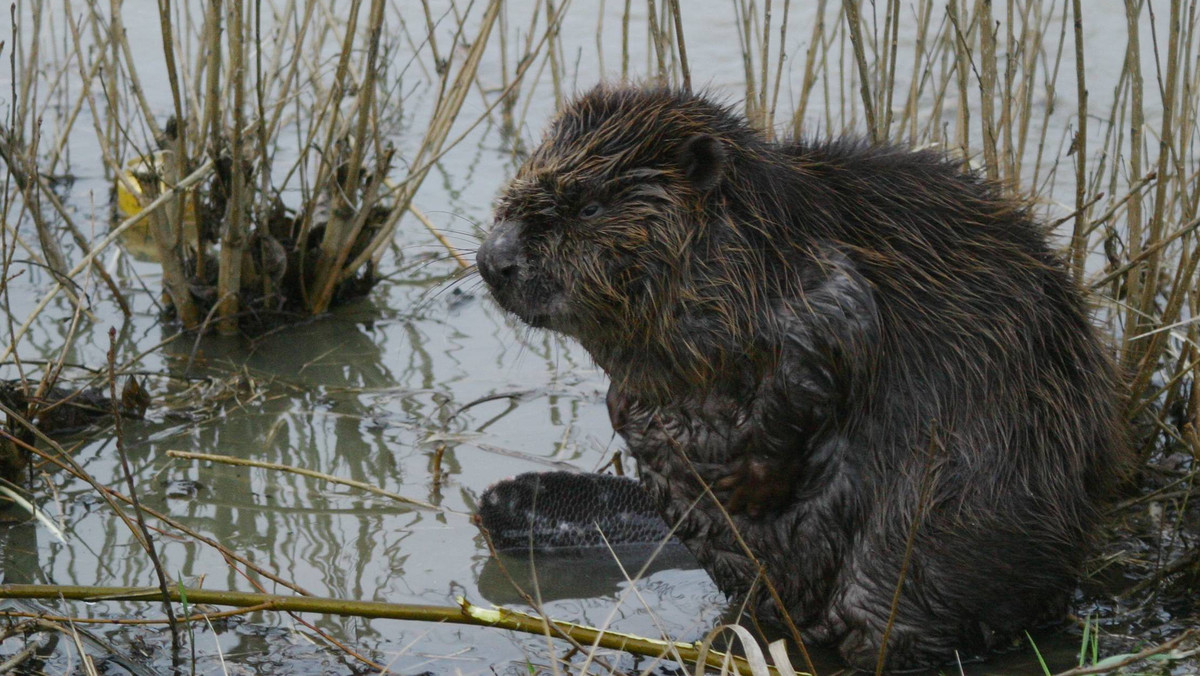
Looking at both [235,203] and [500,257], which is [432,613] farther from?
[235,203]

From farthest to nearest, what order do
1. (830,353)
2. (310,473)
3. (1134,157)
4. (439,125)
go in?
1. (439,125)
2. (1134,157)
3. (310,473)
4. (830,353)

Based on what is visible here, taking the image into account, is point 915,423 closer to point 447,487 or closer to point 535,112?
point 447,487

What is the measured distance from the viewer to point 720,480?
2621 millimetres

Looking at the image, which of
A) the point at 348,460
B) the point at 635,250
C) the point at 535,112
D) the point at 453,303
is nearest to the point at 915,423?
the point at 635,250

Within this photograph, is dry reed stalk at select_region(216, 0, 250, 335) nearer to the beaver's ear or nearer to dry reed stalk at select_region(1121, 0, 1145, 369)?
the beaver's ear

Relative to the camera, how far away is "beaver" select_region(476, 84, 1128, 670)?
250 cm

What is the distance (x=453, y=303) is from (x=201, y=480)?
1.35 metres

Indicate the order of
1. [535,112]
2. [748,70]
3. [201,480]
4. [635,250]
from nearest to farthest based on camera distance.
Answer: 1. [635,250]
2. [201,480]
3. [748,70]
4. [535,112]

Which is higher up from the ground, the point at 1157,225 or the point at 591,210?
the point at 591,210

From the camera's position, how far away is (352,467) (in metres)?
3.41

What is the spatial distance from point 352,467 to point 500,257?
1116 mm

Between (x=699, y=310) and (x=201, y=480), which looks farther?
(x=201, y=480)

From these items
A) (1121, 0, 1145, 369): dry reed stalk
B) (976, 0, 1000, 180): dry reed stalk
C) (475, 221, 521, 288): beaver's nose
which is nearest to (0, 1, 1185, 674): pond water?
(475, 221, 521, 288): beaver's nose

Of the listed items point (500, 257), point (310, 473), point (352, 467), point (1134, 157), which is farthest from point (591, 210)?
point (1134, 157)
